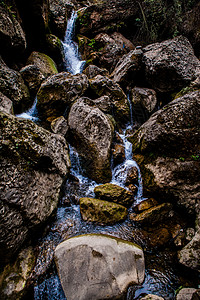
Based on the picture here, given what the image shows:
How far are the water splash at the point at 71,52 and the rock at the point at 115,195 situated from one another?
28.2 feet

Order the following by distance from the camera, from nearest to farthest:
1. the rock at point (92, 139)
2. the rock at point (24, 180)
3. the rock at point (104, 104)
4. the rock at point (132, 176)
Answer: the rock at point (24, 180) < the rock at point (132, 176) < the rock at point (92, 139) < the rock at point (104, 104)

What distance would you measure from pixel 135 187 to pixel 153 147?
1425 mm

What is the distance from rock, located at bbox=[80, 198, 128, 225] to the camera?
3504 mm

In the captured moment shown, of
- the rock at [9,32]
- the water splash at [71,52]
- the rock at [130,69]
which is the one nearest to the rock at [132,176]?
the rock at [130,69]

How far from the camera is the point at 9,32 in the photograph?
5.52 meters

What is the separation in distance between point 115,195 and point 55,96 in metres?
4.71

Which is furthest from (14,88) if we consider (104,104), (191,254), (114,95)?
(191,254)

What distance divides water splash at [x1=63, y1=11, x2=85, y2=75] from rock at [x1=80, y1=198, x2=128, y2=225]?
900 centimetres

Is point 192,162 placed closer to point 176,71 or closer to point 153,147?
point 153,147

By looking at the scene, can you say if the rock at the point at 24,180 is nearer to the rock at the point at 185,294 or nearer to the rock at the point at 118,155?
the rock at the point at 118,155

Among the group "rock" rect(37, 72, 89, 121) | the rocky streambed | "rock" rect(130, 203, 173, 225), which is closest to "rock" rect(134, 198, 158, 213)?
the rocky streambed

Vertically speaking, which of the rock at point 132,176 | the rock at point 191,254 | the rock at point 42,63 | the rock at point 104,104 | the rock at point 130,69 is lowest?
the rock at point 191,254

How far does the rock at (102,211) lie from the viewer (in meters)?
3.50

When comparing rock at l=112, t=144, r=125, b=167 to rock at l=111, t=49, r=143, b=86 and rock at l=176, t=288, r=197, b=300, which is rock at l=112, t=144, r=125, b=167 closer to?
rock at l=176, t=288, r=197, b=300
